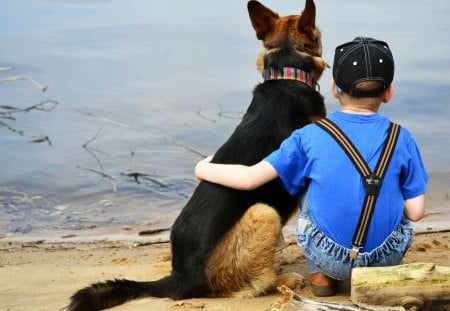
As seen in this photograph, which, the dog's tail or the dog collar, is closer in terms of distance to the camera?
the dog's tail

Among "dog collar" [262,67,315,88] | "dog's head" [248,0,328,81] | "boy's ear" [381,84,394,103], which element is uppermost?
"dog's head" [248,0,328,81]

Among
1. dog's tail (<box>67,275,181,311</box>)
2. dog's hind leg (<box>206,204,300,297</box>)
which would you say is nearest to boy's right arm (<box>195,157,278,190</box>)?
dog's hind leg (<box>206,204,300,297</box>)

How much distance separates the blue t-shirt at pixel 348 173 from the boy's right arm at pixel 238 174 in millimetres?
57

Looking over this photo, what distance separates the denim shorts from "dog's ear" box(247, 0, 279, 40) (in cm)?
141

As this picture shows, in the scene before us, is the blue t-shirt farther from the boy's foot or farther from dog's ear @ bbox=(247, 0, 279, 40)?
dog's ear @ bbox=(247, 0, 279, 40)

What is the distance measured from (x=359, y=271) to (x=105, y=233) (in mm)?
3920

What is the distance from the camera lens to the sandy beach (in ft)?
16.2

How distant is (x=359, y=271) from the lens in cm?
434

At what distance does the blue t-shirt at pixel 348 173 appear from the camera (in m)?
4.55

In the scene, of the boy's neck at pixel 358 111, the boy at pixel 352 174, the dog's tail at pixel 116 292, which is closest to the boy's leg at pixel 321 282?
the boy at pixel 352 174

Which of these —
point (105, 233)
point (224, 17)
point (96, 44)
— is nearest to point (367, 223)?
point (105, 233)

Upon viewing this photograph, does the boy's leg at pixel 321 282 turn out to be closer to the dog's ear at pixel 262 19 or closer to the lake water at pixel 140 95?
the dog's ear at pixel 262 19

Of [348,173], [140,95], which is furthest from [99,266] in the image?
[140,95]

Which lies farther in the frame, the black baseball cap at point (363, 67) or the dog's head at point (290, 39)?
the dog's head at point (290, 39)
